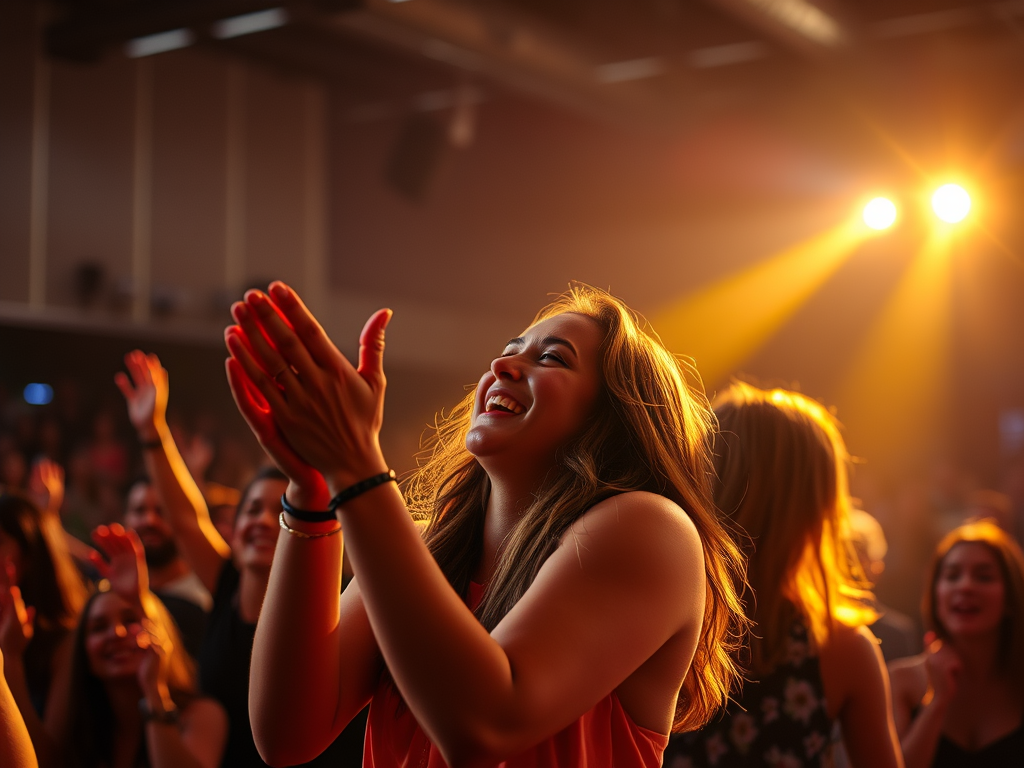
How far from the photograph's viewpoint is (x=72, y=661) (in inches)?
93.0

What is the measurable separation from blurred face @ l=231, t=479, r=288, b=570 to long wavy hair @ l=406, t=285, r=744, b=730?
3.34ft

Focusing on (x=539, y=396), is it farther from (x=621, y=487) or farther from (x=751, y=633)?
(x=751, y=633)

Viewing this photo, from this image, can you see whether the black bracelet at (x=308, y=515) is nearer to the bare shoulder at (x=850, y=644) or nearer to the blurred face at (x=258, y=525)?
the bare shoulder at (x=850, y=644)

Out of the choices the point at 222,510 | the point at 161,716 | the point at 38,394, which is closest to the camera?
the point at 161,716

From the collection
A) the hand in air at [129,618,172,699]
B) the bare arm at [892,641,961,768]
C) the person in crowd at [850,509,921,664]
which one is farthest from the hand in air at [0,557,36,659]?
the person in crowd at [850,509,921,664]

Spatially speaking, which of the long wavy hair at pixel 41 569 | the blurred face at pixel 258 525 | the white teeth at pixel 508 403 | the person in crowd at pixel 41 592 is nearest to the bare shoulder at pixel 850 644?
the white teeth at pixel 508 403

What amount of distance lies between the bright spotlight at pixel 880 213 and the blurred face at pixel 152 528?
4179 millimetres

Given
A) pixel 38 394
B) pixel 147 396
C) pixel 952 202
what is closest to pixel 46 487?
pixel 147 396

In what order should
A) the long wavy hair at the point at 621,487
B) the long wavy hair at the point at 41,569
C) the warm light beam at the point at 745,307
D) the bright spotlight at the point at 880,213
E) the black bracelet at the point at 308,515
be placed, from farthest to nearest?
the warm light beam at the point at 745,307 → the bright spotlight at the point at 880,213 → the long wavy hair at the point at 41,569 → the long wavy hair at the point at 621,487 → the black bracelet at the point at 308,515

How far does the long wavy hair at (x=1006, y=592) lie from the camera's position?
240 centimetres

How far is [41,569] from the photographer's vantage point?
2.66m

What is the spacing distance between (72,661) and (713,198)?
638 cm

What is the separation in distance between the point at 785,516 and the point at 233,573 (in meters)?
1.39

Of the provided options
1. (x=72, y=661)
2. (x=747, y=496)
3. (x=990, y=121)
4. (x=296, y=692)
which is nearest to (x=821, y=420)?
(x=747, y=496)
